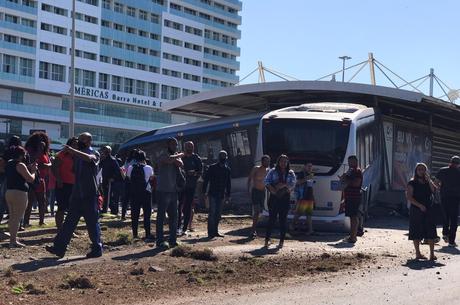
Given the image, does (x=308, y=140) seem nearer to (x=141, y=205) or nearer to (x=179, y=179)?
(x=141, y=205)

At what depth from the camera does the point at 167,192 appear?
11758 mm

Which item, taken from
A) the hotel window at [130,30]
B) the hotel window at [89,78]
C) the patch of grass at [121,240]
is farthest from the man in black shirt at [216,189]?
the hotel window at [130,30]

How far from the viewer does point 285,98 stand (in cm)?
2802

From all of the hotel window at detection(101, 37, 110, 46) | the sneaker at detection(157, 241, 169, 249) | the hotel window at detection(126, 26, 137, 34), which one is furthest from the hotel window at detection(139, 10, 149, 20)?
the sneaker at detection(157, 241, 169, 249)

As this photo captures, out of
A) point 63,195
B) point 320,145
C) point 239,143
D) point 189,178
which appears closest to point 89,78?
point 239,143

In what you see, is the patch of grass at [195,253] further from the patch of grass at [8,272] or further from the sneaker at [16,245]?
the patch of grass at [8,272]

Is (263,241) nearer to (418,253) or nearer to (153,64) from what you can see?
(418,253)

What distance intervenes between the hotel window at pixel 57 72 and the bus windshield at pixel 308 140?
7136 centimetres

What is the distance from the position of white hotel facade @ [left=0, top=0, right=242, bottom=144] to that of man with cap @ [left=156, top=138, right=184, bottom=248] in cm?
5822

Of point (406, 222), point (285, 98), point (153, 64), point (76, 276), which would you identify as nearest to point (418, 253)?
point (76, 276)

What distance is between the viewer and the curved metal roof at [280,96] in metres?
24.2

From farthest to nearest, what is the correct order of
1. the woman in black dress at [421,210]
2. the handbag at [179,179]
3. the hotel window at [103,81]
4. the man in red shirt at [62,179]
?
the hotel window at [103,81] < the woman in black dress at [421,210] < the handbag at [179,179] < the man in red shirt at [62,179]

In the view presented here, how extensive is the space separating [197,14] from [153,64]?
47.3 ft

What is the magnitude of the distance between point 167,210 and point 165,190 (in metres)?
0.43
